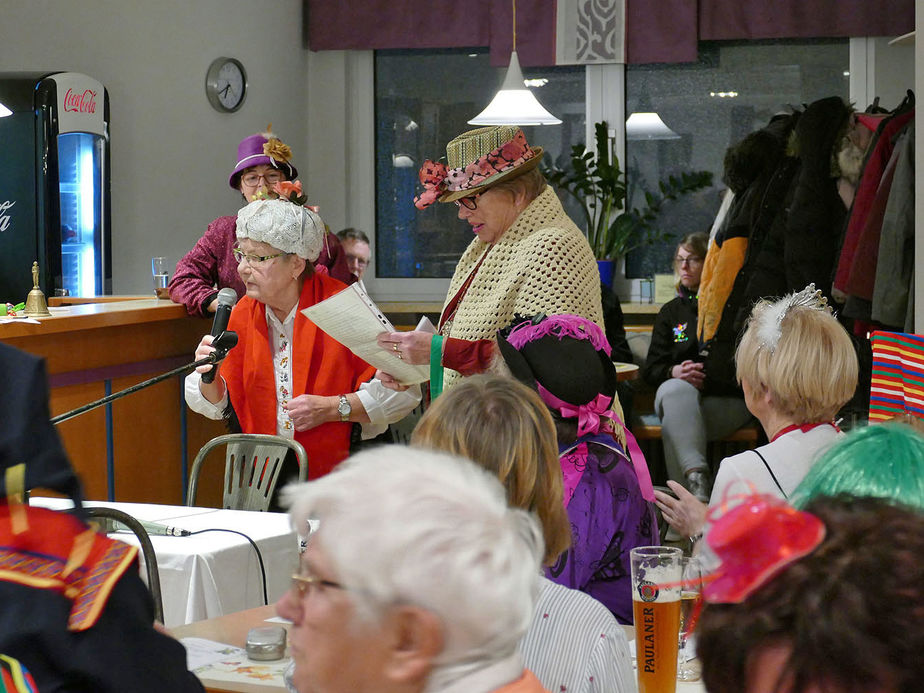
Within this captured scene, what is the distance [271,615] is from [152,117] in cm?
420

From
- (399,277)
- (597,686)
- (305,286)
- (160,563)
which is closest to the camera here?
(597,686)

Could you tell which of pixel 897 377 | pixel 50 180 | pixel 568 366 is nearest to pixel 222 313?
pixel 568 366

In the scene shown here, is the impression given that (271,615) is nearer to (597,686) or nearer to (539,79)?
(597,686)

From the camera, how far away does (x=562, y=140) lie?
709 cm

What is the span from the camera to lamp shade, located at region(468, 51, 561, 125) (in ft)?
18.4

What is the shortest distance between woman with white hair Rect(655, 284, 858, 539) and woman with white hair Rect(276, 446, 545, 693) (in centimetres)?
128

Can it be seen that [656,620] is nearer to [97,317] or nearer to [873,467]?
[873,467]

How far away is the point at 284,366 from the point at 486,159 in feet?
3.57

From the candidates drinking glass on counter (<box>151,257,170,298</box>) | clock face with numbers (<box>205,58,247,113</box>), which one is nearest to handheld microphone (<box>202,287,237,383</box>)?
drinking glass on counter (<box>151,257,170,298</box>)

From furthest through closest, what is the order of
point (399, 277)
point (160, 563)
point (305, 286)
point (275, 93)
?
1. point (399, 277)
2. point (275, 93)
3. point (305, 286)
4. point (160, 563)

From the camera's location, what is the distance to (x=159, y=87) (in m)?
5.87

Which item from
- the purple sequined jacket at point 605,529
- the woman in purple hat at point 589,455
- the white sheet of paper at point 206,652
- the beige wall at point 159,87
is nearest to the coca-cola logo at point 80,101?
the beige wall at point 159,87

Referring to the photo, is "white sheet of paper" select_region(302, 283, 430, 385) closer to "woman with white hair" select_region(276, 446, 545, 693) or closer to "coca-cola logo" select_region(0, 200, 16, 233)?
"woman with white hair" select_region(276, 446, 545, 693)

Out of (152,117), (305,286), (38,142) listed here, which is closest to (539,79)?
(152,117)
